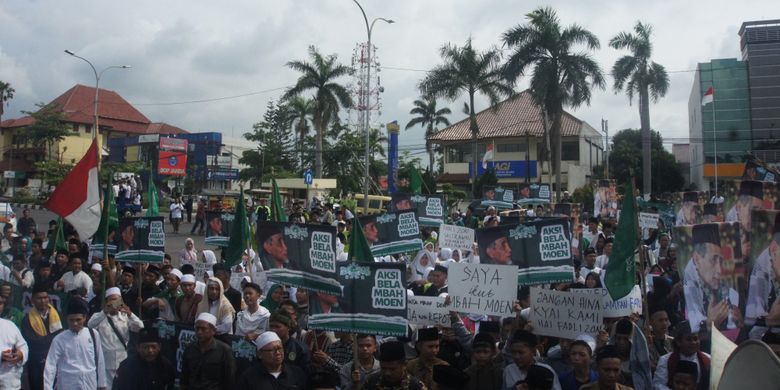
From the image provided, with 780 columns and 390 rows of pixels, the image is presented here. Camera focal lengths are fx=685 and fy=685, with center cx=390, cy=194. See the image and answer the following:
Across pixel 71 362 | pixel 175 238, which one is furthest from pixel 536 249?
pixel 175 238

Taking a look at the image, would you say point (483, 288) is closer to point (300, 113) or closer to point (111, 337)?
point (111, 337)

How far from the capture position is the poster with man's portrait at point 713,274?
6.04 metres

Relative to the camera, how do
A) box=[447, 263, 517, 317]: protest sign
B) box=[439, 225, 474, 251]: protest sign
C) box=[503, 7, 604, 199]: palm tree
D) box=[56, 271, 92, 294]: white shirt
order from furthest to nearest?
box=[503, 7, 604, 199]: palm tree, box=[439, 225, 474, 251]: protest sign, box=[56, 271, 92, 294]: white shirt, box=[447, 263, 517, 317]: protest sign

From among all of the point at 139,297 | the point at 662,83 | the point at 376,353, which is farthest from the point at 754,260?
the point at 662,83

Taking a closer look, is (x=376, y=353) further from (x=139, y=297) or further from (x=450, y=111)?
(x=450, y=111)

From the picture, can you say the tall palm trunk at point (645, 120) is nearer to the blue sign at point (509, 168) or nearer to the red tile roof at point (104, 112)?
the blue sign at point (509, 168)

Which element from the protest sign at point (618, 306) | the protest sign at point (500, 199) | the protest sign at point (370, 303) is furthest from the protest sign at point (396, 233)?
the protest sign at point (500, 199)

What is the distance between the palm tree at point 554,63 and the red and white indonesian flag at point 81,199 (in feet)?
83.6

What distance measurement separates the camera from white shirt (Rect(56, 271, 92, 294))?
366 inches

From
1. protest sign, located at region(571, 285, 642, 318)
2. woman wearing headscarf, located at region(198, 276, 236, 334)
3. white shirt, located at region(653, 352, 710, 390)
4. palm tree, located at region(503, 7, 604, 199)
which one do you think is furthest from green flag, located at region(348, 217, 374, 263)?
palm tree, located at region(503, 7, 604, 199)

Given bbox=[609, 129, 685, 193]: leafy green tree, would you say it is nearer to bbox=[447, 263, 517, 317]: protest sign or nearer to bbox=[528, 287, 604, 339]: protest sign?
bbox=[447, 263, 517, 317]: protest sign

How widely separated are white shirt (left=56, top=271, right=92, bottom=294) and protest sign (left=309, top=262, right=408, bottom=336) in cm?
469

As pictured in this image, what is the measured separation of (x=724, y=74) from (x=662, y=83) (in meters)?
26.9

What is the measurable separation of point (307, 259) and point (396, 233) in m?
3.83
